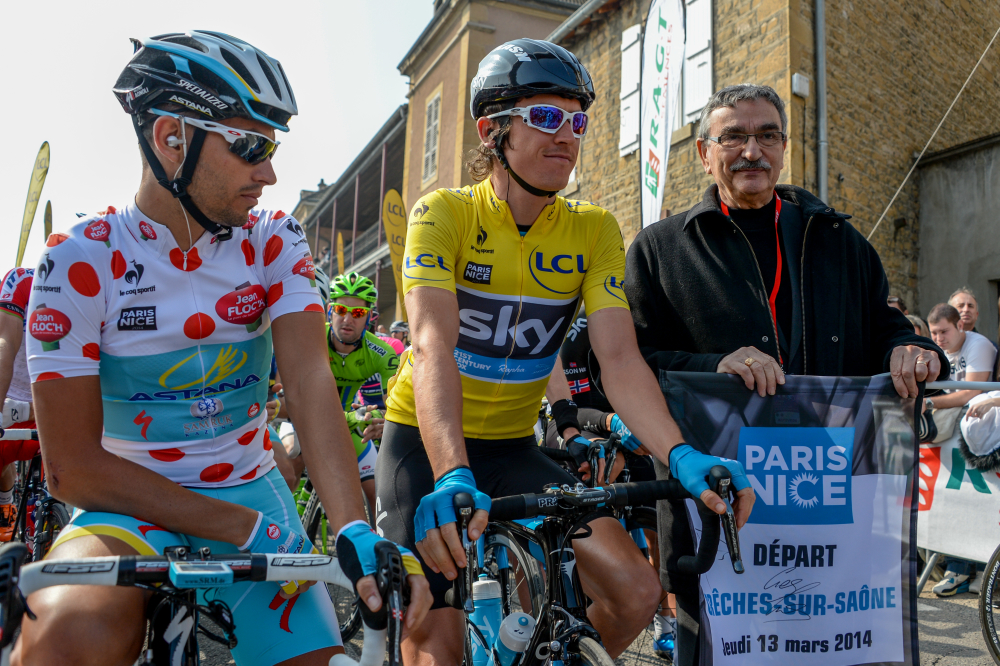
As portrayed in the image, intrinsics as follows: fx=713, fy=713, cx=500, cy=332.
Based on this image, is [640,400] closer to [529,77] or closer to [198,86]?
[529,77]

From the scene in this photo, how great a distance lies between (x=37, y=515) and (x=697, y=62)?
11.6 meters

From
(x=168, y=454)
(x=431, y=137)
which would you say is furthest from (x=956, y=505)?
(x=431, y=137)

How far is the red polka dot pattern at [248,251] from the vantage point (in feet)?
6.40

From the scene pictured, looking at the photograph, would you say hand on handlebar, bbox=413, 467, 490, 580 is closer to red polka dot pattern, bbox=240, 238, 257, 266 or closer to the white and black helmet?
red polka dot pattern, bbox=240, 238, 257, 266

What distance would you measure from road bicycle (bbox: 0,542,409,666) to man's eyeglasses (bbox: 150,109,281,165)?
962 millimetres

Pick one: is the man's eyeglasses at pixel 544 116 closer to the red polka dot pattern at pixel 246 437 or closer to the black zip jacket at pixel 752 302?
the black zip jacket at pixel 752 302

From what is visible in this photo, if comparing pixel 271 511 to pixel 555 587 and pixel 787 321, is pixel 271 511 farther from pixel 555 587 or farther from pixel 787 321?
pixel 787 321

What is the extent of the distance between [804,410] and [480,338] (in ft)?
3.87

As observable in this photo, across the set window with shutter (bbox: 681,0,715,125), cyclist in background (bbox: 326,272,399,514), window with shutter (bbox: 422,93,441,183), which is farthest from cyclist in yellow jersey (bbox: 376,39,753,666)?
window with shutter (bbox: 422,93,441,183)

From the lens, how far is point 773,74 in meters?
10.8

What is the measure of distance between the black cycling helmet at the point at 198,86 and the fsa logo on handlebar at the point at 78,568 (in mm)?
912

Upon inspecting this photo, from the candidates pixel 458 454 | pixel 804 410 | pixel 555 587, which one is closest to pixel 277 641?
pixel 458 454

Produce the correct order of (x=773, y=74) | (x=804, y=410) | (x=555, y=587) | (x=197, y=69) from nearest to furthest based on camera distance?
(x=197, y=69)
(x=555, y=587)
(x=804, y=410)
(x=773, y=74)

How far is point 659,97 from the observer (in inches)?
376
